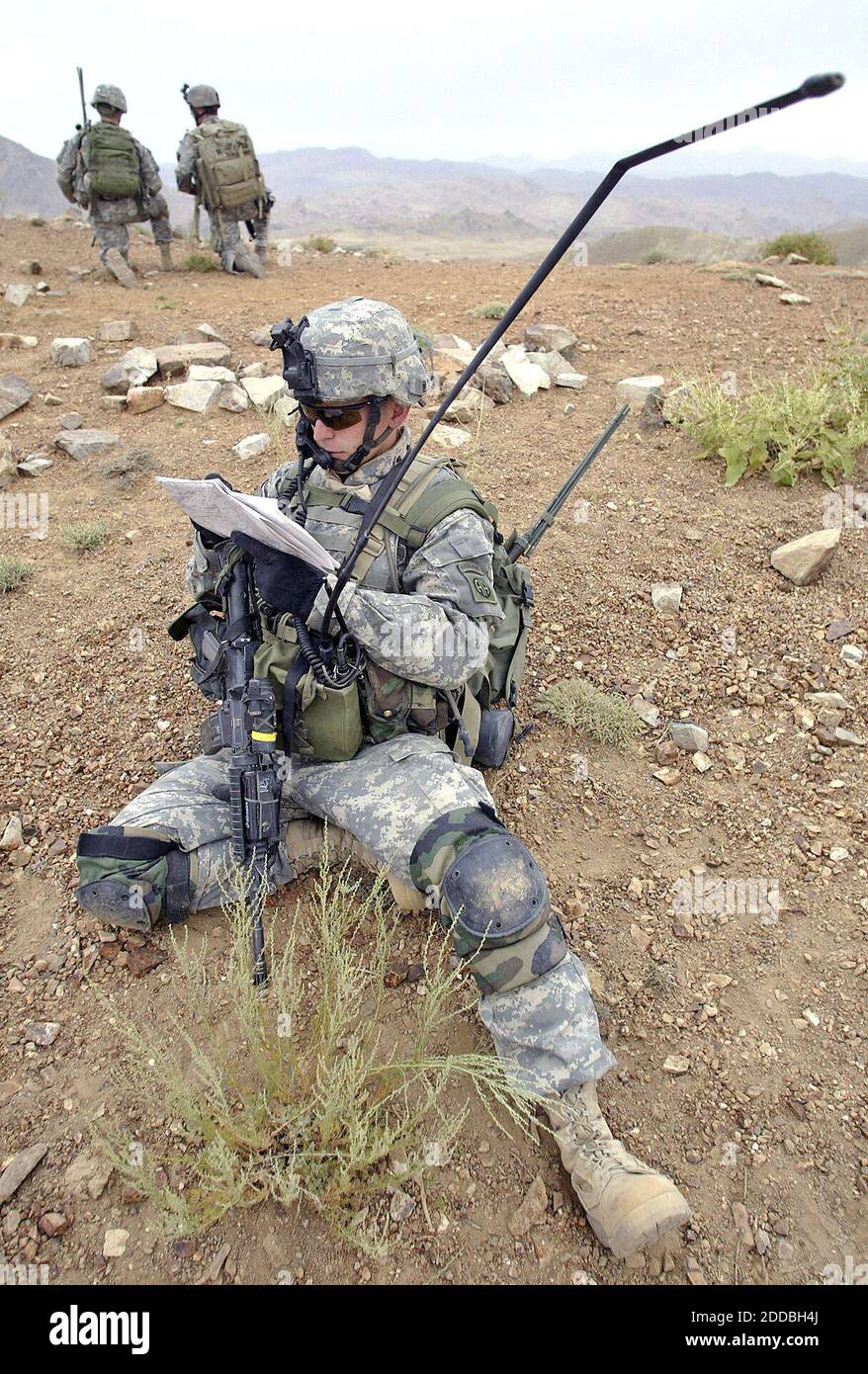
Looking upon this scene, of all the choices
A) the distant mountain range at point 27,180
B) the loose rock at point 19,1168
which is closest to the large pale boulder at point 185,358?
the loose rock at point 19,1168

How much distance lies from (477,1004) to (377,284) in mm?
9674

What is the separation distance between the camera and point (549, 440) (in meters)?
5.42

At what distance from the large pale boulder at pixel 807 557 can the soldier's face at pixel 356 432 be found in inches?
90.7

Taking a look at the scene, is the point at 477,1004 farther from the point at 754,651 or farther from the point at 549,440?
the point at 549,440

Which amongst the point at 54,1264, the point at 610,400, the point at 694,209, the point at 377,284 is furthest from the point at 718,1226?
the point at 694,209

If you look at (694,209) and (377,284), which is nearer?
(377,284)

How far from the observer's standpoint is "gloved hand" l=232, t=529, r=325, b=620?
239cm

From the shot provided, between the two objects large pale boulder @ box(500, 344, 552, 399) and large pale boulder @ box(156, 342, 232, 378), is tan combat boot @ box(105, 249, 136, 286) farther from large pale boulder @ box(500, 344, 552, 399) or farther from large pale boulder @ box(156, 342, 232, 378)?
large pale boulder @ box(500, 344, 552, 399)

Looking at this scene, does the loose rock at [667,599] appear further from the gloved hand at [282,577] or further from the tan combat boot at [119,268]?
the tan combat boot at [119,268]

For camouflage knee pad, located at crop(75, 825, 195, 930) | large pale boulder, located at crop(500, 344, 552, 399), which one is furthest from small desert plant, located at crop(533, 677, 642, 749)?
large pale boulder, located at crop(500, 344, 552, 399)

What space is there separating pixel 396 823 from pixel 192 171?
10682 mm

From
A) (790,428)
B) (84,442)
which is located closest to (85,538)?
(84,442)

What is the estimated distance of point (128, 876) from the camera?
2.53m

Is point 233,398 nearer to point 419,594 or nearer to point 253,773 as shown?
point 419,594
